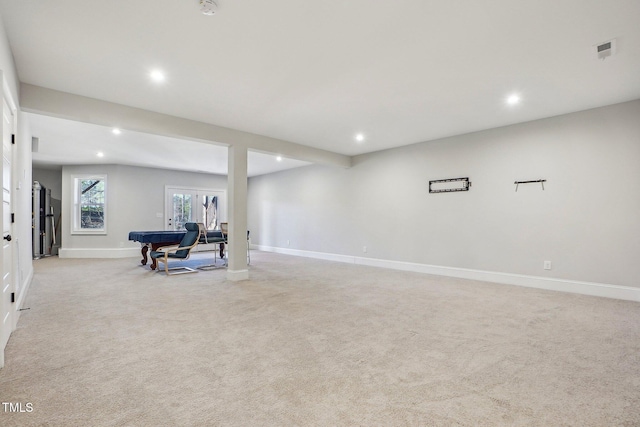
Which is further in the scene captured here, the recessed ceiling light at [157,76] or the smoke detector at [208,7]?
the recessed ceiling light at [157,76]

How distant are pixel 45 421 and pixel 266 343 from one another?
138cm

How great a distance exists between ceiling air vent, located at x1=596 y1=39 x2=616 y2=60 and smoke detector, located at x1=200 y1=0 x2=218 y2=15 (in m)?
3.20

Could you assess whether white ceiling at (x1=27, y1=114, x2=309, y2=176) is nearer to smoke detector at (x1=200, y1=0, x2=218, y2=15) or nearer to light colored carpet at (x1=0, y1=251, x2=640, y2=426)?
light colored carpet at (x1=0, y1=251, x2=640, y2=426)

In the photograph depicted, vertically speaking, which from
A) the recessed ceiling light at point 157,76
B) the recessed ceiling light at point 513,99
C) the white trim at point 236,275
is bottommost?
the white trim at point 236,275

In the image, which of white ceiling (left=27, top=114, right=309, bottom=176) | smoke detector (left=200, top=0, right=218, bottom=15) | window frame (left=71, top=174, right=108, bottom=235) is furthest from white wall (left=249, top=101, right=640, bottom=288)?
window frame (left=71, top=174, right=108, bottom=235)

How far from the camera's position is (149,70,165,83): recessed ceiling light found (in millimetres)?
3139

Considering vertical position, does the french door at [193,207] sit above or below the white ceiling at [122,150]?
below

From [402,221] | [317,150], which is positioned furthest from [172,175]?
[402,221]

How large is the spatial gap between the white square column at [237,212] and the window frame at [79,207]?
5449 millimetres

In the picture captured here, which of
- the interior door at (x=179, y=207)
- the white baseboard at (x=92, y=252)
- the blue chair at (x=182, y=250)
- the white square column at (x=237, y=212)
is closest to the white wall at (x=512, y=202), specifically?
the white square column at (x=237, y=212)

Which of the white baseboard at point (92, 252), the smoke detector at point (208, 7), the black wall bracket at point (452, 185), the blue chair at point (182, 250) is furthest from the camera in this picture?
the white baseboard at point (92, 252)

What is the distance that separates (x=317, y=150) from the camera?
6562mm

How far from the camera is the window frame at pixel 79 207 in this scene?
27.4 ft

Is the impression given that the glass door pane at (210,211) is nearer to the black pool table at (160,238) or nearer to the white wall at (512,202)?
the black pool table at (160,238)
